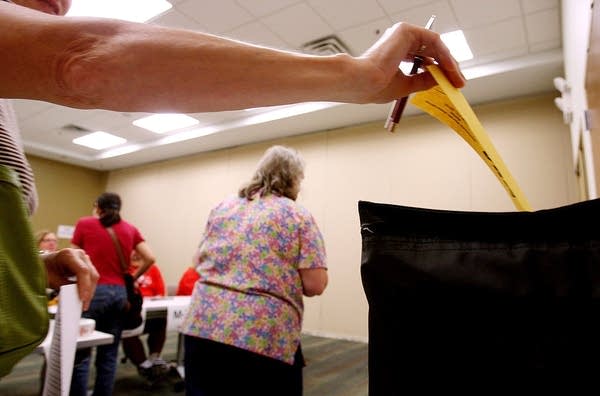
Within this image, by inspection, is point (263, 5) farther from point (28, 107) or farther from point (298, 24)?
point (28, 107)

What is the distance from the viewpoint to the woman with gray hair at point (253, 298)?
129 centimetres

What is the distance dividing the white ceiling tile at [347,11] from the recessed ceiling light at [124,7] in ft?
4.45

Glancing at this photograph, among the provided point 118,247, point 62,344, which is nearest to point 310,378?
point 118,247

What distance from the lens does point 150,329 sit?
351 cm

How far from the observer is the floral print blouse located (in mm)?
1293

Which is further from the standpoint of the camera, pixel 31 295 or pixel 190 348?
pixel 190 348

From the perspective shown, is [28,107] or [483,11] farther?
[28,107]

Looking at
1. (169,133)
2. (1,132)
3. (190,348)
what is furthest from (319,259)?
(169,133)

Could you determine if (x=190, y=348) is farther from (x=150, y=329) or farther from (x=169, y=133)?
(x=169, y=133)

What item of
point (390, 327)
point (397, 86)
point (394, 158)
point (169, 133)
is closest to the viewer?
point (390, 327)

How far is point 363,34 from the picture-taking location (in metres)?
3.88

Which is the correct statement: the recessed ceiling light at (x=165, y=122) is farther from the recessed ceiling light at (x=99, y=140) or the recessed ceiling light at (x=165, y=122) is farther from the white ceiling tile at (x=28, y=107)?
the white ceiling tile at (x=28, y=107)

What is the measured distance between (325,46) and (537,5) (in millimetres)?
1875

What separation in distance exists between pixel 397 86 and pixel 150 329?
350cm
